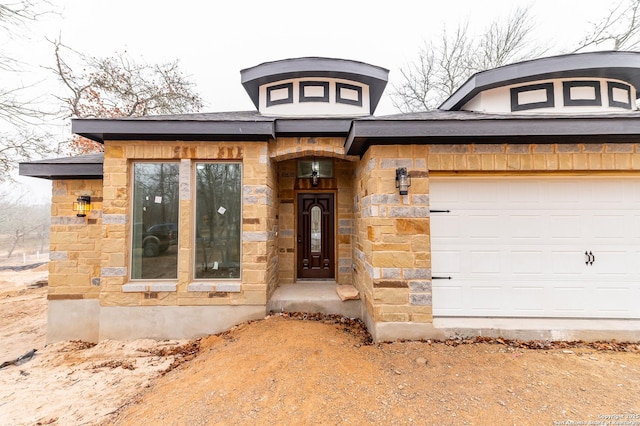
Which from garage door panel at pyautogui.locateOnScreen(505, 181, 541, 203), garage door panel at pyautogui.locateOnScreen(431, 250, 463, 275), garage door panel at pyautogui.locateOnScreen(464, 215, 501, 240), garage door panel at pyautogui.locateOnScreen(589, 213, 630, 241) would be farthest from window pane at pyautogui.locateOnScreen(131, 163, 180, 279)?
garage door panel at pyautogui.locateOnScreen(589, 213, 630, 241)

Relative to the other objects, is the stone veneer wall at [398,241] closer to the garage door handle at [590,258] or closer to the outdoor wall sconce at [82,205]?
the garage door handle at [590,258]

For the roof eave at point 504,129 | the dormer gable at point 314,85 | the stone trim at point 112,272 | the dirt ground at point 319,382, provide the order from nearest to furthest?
the dirt ground at point 319,382
the roof eave at point 504,129
the stone trim at point 112,272
the dormer gable at point 314,85

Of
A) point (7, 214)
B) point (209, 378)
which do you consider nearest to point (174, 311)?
point (209, 378)

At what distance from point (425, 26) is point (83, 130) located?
13.4 meters

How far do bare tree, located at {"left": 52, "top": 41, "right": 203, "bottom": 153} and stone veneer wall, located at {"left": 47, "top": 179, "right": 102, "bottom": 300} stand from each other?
7.55 meters

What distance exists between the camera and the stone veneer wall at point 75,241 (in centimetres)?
431

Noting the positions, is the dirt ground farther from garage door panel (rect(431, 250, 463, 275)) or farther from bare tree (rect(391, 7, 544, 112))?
bare tree (rect(391, 7, 544, 112))

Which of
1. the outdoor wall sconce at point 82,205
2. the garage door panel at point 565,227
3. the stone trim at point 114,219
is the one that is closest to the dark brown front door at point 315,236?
the stone trim at point 114,219

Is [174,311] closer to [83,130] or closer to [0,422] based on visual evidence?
[0,422]

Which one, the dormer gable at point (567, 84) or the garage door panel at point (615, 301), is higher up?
the dormer gable at point (567, 84)

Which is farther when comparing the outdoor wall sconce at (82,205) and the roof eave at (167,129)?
the outdoor wall sconce at (82,205)

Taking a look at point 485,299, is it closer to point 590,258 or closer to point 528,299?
point 528,299

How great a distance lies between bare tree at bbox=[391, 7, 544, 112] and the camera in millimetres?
9898

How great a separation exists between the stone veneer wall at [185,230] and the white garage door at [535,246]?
2.58 m
